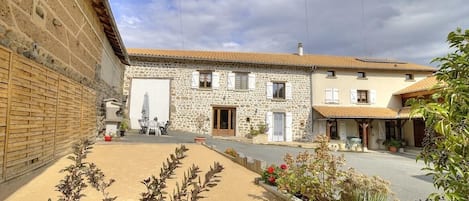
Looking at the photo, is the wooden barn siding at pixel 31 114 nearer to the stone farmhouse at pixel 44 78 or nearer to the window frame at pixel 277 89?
the stone farmhouse at pixel 44 78

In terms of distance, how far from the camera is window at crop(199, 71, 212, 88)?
55.1 feet

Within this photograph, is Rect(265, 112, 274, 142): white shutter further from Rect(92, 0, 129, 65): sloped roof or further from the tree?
the tree

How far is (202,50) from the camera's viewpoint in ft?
64.0

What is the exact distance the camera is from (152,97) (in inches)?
628

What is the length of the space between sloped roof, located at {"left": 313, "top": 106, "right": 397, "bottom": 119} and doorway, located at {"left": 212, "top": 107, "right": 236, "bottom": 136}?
5654 mm

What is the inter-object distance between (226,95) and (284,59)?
534 centimetres

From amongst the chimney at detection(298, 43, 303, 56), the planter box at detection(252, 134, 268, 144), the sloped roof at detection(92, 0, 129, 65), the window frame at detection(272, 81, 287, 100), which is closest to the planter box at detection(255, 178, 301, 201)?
the sloped roof at detection(92, 0, 129, 65)

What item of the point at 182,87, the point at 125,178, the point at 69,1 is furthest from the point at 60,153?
the point at 182,87

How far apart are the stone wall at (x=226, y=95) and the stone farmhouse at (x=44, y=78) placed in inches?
333

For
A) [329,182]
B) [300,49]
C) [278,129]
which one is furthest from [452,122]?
[300,49]

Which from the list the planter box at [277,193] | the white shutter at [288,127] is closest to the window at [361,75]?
the white shutter at [288,127]

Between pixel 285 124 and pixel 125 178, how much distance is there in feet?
44.9

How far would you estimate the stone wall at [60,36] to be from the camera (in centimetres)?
333

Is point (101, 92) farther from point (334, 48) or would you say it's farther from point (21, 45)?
point (334, 48)
